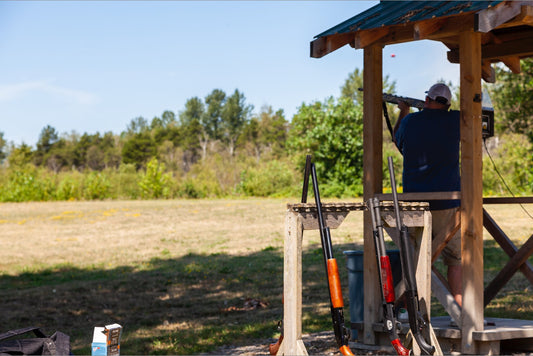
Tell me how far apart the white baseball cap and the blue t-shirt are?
0.09 m

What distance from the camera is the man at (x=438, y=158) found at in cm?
554

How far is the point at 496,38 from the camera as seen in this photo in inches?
258

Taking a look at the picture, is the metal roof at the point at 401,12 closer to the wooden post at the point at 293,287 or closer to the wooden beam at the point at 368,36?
the wooden beam at the point at 368,36

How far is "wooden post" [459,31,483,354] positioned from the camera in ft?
16.8

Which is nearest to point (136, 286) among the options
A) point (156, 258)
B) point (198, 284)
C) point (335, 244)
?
point (198, 284)

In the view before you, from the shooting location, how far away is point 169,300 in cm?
981

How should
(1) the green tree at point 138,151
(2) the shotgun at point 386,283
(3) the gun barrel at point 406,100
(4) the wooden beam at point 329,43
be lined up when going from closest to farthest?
(2) the shotgun at point 386,283 → (4) the wooden beam at point 329,43 → (3) the gun barrel at point 406,100 → (1) the green tree at point 138,151

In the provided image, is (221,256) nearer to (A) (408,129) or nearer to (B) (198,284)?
(B) (198,284)

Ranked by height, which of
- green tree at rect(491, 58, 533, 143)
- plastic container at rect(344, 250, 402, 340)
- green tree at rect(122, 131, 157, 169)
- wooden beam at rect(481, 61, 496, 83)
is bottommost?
plastic container at rect(344, 250, 402, 340)

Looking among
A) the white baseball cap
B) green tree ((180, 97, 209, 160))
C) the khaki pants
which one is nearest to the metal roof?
the white baseball cap

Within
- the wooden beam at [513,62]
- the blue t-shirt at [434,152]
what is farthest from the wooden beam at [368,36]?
the wooden beam at [513,62]

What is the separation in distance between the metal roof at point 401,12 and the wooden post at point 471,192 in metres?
0.31

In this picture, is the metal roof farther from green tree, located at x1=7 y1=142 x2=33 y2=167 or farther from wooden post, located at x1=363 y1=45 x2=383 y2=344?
green tree, located at x1=7 y1=142 x2=33 y2=167

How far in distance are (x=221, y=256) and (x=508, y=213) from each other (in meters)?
10.4
